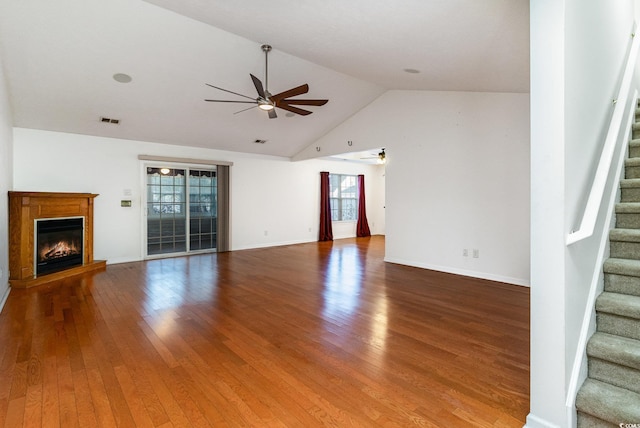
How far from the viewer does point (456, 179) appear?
5.22 meters

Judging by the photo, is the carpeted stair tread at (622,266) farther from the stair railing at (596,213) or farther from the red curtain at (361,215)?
the red curtain at (361,215)

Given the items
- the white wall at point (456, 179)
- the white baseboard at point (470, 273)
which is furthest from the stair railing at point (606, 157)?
the white baseboard at point (470, 273)

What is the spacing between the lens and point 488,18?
2.60 meters

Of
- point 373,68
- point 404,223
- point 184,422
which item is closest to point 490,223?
point 404,223

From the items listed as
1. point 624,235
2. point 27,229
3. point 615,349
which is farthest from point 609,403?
point 27,229

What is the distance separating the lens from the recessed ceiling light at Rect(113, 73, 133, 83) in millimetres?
4422

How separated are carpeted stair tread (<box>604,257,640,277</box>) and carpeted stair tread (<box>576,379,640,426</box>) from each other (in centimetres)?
67

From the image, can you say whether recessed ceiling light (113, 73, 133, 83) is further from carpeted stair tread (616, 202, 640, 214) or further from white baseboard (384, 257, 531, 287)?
carpeted stair tread (616, 202, 640, 214)

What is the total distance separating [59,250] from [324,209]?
621 cm

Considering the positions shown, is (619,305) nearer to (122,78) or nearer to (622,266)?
(622,266)

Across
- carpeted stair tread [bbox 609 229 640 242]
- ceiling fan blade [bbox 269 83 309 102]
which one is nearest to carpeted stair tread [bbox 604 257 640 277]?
carpeted stair tread [bbox 609 229 640 242]

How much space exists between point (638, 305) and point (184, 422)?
251cm

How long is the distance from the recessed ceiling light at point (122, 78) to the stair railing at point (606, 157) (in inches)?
211

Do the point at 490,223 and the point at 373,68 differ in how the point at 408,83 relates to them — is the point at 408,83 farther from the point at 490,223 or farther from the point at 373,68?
the point at 490,223
